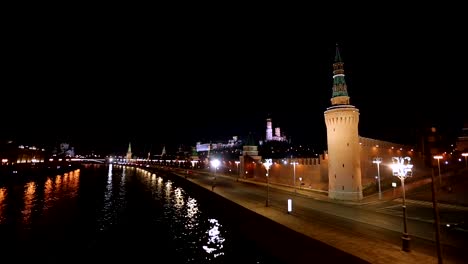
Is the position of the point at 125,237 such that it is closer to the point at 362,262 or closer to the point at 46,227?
the point at 46,227

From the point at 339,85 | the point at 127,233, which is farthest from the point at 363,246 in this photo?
the point at 339,85

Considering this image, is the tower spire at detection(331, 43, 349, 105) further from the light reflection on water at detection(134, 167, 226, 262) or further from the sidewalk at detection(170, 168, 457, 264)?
the sidewalk at detection(170, 168, 457, 264)

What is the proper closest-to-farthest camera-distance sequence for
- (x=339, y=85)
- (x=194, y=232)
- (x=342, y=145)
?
(x=194, y=232), (x=342, y=145), (x=339, y=85)

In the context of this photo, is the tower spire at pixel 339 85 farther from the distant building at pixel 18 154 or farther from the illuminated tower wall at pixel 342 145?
the distant building at pixel 18 154

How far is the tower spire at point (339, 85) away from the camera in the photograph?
35594 mm

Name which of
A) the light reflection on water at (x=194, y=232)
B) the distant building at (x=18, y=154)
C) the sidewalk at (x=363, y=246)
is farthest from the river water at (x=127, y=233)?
the distant building at (x=18, y=154)

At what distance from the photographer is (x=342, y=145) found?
112 feet

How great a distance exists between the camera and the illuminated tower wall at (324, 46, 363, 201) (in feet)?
107

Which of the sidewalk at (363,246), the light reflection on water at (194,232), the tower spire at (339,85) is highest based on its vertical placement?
the tower spire at (339,85)

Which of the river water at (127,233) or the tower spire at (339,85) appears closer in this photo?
the river water at (127,233)

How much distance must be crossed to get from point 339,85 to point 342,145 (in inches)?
302

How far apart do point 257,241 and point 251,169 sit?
162 feet

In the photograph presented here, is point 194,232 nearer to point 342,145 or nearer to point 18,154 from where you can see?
point 342,145

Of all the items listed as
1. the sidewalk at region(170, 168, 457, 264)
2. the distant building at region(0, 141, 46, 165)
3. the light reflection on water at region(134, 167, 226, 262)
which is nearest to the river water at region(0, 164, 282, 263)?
the light reflection on water at region(134, 167, 226, 262)
